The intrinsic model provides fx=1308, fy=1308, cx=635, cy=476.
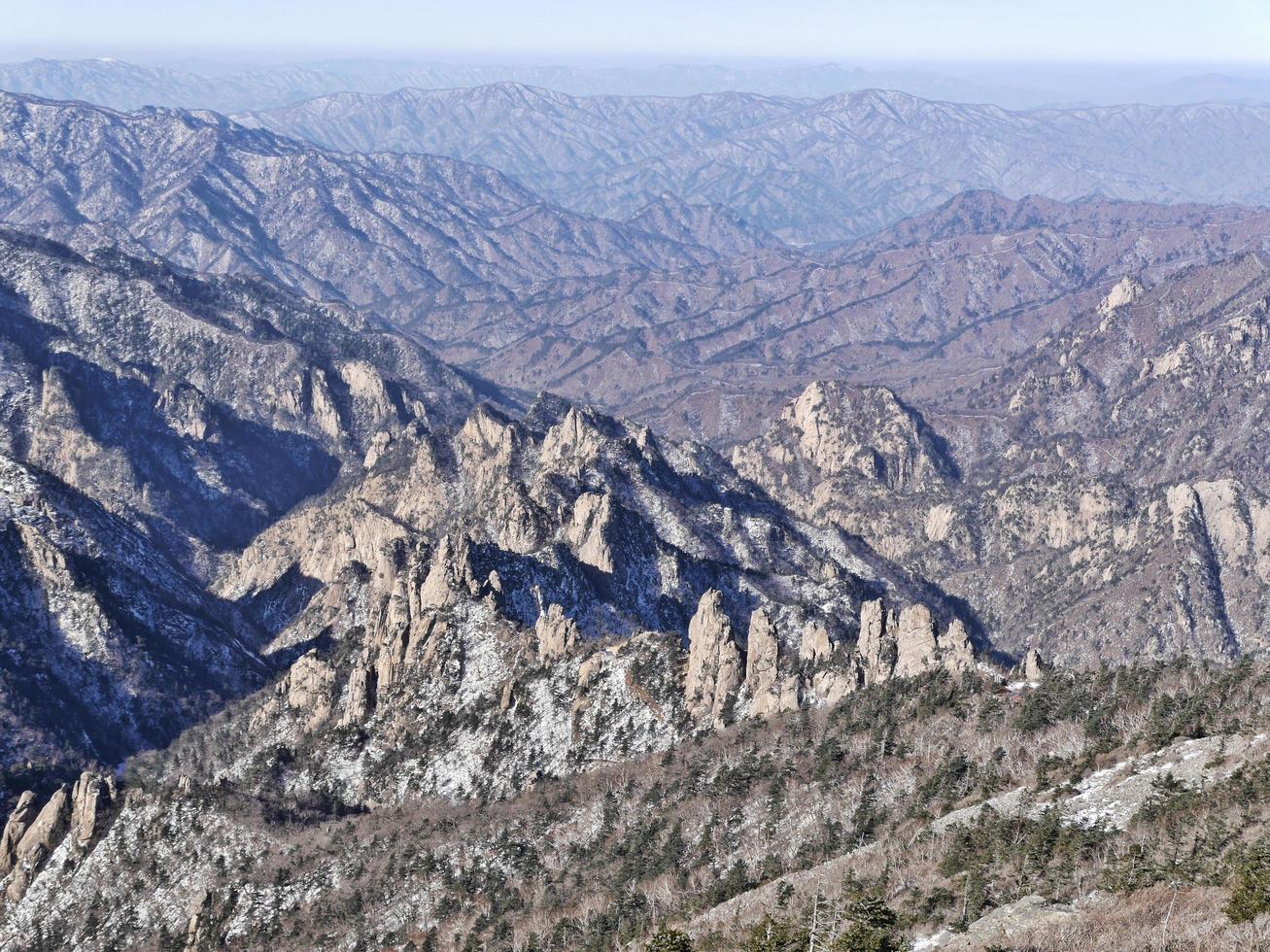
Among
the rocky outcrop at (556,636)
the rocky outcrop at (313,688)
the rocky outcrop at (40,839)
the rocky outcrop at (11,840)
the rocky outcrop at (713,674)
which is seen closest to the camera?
the rocky outcrop at (40,839)

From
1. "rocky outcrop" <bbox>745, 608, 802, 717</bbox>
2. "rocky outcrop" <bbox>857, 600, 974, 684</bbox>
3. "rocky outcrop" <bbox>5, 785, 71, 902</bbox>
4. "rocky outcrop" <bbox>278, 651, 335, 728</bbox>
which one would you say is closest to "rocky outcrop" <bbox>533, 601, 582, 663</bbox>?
"rocky outcrop" <bbox>745, 608, 802, 717</bbox>

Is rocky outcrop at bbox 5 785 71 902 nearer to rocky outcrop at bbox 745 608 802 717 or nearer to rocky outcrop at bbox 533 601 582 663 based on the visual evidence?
rocky outcrop at bbox 533 601 582 663

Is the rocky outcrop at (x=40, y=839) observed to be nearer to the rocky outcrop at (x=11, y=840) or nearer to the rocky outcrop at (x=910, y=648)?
the rocky outcrop at (x=11, y=840)

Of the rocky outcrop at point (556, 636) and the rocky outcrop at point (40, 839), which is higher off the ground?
the rocky outcrop at point (556, 636)

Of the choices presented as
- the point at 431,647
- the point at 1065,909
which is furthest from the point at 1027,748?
the point at 431,647

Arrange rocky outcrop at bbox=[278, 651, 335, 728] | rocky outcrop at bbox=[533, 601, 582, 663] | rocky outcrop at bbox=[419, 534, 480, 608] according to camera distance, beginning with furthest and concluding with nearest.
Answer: rocky outcrop at bbox=[419, 534, 480, 608] → rocky outcrop at bbox=[278, 651, 335, 728] → rocky outcrop at bbox=[533, 601, 582, 663]

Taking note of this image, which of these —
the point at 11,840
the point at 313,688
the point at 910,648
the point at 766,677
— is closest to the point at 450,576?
the point at 313,688

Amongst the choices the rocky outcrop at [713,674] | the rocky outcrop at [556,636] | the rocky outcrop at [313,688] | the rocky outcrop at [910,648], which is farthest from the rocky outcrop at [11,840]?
the rocky outcrop at [910,648]

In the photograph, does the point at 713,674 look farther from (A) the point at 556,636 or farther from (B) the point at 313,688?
(B) the point at 313,688
